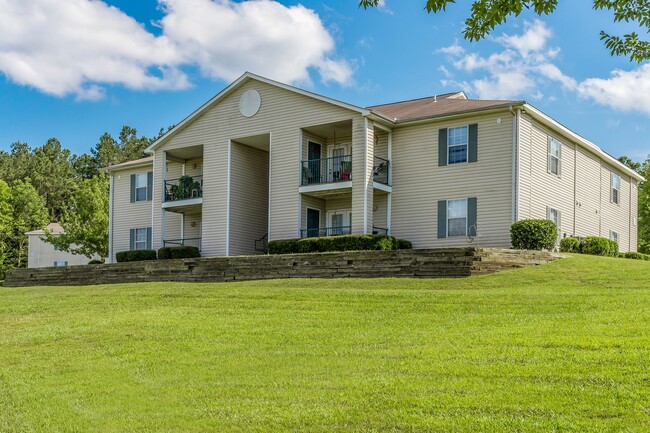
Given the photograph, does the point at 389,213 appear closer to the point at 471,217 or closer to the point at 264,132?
the point at 471,217

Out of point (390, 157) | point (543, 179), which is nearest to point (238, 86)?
point (390, 157)

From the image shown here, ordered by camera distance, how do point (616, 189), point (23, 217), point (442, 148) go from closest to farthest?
point (442, 148)
point (616, 189)
point (23, 217)

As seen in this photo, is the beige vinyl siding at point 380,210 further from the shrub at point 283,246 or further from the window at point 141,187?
the window at point 141,187

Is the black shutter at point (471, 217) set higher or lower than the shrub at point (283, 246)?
higher

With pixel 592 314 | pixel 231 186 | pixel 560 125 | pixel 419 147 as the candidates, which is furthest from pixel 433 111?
pixel 592 314

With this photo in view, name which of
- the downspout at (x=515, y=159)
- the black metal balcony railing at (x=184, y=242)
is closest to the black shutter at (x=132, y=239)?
the black metal balcony railing at (x=184, y=242)

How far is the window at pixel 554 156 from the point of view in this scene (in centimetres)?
2550

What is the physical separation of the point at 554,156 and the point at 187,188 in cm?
1397

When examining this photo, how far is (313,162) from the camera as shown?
2669 centimetres

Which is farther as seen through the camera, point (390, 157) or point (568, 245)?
point (390, 157)

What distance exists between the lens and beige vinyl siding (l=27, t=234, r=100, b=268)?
182 feet

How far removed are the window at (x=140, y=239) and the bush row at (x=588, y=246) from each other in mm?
18035

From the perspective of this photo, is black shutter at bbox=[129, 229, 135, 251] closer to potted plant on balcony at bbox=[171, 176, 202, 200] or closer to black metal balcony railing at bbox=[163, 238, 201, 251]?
black metal balcony railing at bbox=[163, 238, 201, 251]

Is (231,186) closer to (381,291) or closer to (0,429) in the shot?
(381,291)
